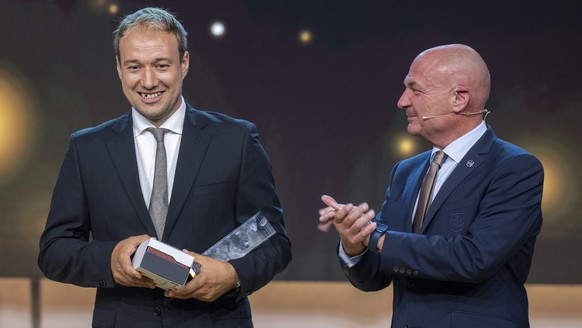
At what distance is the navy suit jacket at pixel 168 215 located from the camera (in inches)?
95.7

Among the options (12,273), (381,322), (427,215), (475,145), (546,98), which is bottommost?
(381,322)

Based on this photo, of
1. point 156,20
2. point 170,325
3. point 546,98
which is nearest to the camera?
point 170,325

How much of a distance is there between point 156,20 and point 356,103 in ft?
7.29

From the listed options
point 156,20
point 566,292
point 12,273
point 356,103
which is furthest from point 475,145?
point 12,273

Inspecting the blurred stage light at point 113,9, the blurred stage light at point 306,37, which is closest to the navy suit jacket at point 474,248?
the blurred stage light at point 306,37

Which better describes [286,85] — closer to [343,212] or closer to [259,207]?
[259,207]

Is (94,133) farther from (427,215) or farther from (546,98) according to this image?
(546,98)

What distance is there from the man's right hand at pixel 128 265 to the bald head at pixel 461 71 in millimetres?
1029

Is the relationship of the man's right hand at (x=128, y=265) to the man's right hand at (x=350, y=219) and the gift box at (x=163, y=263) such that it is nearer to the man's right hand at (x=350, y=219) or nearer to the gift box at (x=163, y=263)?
the gift box at (x=163, y=263)

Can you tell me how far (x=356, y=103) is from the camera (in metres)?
4.66

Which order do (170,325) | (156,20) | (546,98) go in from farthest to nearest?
1. (546,98)
2. (156,20)
3. (170,325)

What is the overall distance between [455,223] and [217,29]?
8.40 feet

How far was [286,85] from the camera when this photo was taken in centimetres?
465

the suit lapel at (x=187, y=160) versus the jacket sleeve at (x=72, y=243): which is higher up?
the suit lapel at (x=187, y=160)
